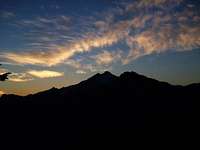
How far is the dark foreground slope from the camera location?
3573 inches

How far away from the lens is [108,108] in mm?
109062

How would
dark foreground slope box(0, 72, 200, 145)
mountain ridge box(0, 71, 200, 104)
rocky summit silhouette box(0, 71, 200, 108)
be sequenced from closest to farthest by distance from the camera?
dark foreground slope box(0, 72, 200, 145) → rocky summit silhouette box(0, 71, 200, 108) → mountain ridge box(0, 71, 200, 104)

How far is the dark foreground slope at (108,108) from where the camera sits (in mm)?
90750

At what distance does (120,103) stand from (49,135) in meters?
37.0

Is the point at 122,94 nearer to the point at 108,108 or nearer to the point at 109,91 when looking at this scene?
the point at 109,91

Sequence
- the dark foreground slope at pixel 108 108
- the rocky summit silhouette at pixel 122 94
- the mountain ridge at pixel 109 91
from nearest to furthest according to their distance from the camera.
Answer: the dark foreground slope at pixel 108 108 < the rocky summit silhouette at pixel 122 94 < the mountain ridge at pixel 109 91

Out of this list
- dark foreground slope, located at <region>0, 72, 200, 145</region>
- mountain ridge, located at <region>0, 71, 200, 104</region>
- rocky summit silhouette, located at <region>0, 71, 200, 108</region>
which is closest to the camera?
dark foreground slope, located at <region>0, 72, 200, 145</region>

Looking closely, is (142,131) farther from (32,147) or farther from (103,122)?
(32,147)

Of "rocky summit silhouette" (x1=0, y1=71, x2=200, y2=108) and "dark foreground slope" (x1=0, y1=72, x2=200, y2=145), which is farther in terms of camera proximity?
"rocky summit silhouette" (x1=0, y1=71, x2=200, y2=108)

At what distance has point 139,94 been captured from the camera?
117 meters

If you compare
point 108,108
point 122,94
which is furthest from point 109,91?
point 108,108

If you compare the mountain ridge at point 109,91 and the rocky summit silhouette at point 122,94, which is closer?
the rocky summit silhouette at point 122,94

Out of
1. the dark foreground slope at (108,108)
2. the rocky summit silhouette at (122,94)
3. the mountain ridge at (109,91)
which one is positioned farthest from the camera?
the mountain ridge at (109,91)

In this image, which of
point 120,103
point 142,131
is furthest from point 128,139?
point 120,103
